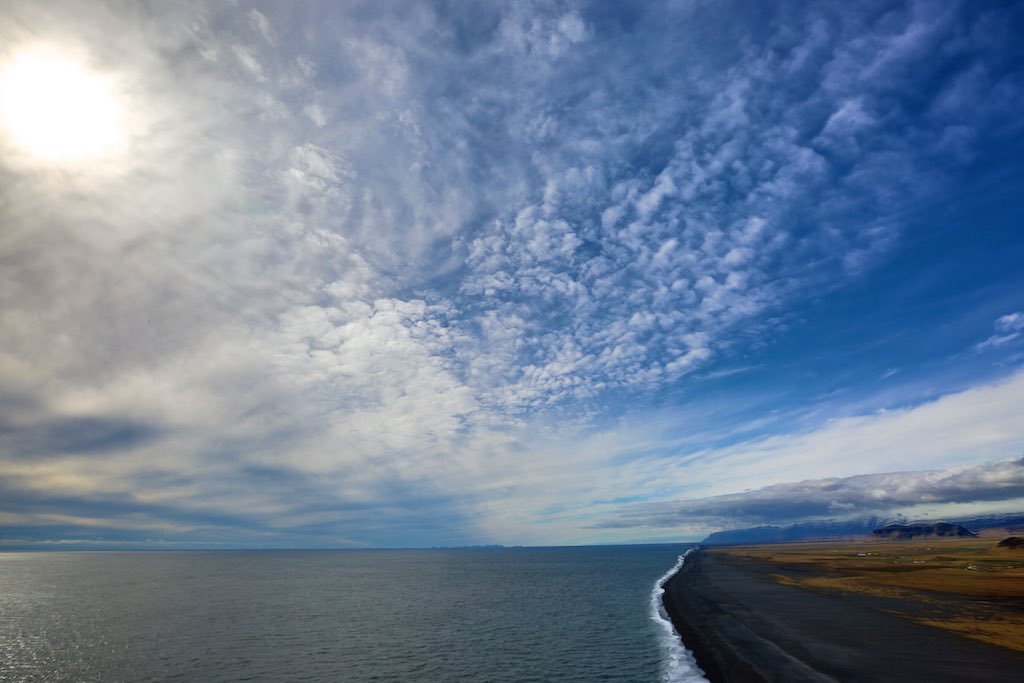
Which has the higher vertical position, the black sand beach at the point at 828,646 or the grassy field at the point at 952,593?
the black sand beach at the point at 828,646

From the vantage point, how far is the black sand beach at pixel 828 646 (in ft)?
99.0

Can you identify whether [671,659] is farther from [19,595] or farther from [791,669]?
[19,595]

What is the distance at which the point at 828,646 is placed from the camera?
122ft

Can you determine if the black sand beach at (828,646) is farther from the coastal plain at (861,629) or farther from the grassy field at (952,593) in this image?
the grassy field at (952,593)

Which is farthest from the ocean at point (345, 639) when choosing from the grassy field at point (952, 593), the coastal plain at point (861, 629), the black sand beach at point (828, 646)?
the grassy field at point (952, 593)

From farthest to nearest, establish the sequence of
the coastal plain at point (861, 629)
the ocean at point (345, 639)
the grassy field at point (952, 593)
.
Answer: the grassy field at point (952, 593) < the ocean at point (345, 639) < the coastal plain at point (861, 629)

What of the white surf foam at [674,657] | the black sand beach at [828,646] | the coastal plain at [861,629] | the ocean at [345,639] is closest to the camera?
the black sand beach at [828,646]

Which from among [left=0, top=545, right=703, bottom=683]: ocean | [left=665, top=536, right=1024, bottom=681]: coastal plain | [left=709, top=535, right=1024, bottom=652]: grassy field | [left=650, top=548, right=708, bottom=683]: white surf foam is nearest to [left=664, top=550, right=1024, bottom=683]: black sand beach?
[left=665, top=536, right=1024, bottom=681]: coastal plain

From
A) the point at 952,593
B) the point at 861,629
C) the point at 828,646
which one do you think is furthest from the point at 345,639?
the point at 952,593

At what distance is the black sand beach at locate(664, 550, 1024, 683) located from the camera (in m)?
30.2

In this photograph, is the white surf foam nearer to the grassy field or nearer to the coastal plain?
the coastal plain

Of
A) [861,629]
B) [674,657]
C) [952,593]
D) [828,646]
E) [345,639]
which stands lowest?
[952,593]

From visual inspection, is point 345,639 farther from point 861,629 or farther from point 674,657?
point 861,629

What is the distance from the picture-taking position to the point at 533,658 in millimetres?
40500
